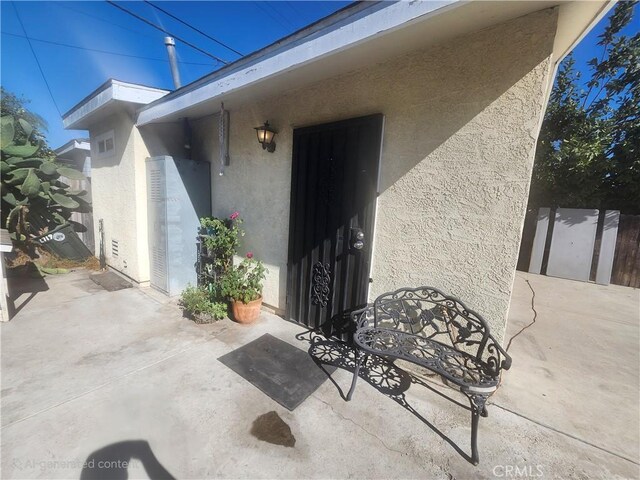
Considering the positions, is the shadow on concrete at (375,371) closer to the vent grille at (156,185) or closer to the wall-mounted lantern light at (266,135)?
the wall-mounted lantern light at (266,135)

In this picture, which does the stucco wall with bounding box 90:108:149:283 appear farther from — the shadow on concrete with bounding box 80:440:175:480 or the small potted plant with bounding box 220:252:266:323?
the shadow on concrete with bounding box 80:440:175:480

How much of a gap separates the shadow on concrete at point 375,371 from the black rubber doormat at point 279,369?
143 mm

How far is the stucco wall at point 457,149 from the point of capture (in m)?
2.03

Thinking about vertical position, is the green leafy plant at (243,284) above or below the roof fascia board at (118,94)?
below

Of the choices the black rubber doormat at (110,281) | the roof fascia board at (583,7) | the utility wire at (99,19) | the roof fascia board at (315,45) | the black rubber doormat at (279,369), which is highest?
the utility wire at (99,19)

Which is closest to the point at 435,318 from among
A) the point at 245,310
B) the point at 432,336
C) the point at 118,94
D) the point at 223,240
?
the point at 432,336

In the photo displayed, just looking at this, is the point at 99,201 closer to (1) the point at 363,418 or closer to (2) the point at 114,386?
(2) the point at 114,386

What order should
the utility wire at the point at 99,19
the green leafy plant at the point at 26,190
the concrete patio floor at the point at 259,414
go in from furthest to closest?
the utility wire at the point at 99,19, the green leafy plant at the point at 26,190, the concrete patio floor at the point at 259,414

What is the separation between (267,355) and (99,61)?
9196 mm

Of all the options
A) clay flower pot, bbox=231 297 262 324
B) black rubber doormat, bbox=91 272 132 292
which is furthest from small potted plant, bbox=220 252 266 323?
black rubber doormat, bbox=91 272 132 292

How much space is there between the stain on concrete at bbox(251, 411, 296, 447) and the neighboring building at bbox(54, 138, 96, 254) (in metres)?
7.57

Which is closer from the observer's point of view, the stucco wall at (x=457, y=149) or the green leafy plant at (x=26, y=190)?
the stucco wall at (x=457, y=149)

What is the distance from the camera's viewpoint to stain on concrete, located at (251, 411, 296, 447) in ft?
6.19

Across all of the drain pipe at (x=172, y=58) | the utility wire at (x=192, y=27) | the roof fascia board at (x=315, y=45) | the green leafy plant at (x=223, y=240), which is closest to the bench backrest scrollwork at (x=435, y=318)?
the roof fascia board at (x=315, y=45)
